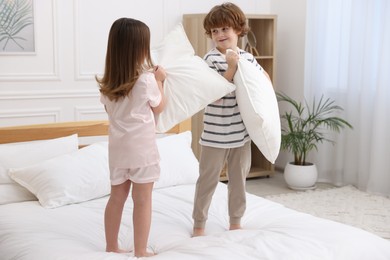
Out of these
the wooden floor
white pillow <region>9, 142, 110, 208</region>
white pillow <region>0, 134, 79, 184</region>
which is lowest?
the wooden floor

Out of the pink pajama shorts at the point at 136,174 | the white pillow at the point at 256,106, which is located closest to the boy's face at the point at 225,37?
the white pillow at the point at 256,106

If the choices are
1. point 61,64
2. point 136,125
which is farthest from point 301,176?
point 136,125

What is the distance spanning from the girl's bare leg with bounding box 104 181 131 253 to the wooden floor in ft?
8.10

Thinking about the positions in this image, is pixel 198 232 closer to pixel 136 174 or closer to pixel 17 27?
pixel 136 174

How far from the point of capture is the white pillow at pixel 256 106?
227cm

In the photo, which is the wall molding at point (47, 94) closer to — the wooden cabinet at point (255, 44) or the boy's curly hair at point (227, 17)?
the wooden cabinet at point (255, 44)

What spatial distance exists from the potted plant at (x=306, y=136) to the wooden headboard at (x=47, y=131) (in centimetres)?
195

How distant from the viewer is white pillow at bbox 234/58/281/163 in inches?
89.4

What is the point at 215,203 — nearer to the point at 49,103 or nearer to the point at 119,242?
the point at 119,242

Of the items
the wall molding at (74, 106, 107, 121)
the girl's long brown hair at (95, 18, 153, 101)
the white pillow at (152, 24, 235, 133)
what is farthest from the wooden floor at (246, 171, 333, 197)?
the girl's long brown hair at (95, 18, 153, 101)

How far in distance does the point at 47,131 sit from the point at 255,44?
2374 mm

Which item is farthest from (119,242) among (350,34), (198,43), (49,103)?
(350,34)

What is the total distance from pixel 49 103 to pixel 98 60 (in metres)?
0.51

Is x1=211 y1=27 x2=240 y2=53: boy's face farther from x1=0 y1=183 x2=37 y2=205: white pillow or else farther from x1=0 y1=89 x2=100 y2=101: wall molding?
x1=0 y1=89 x2=100 y2=101: wall molding
